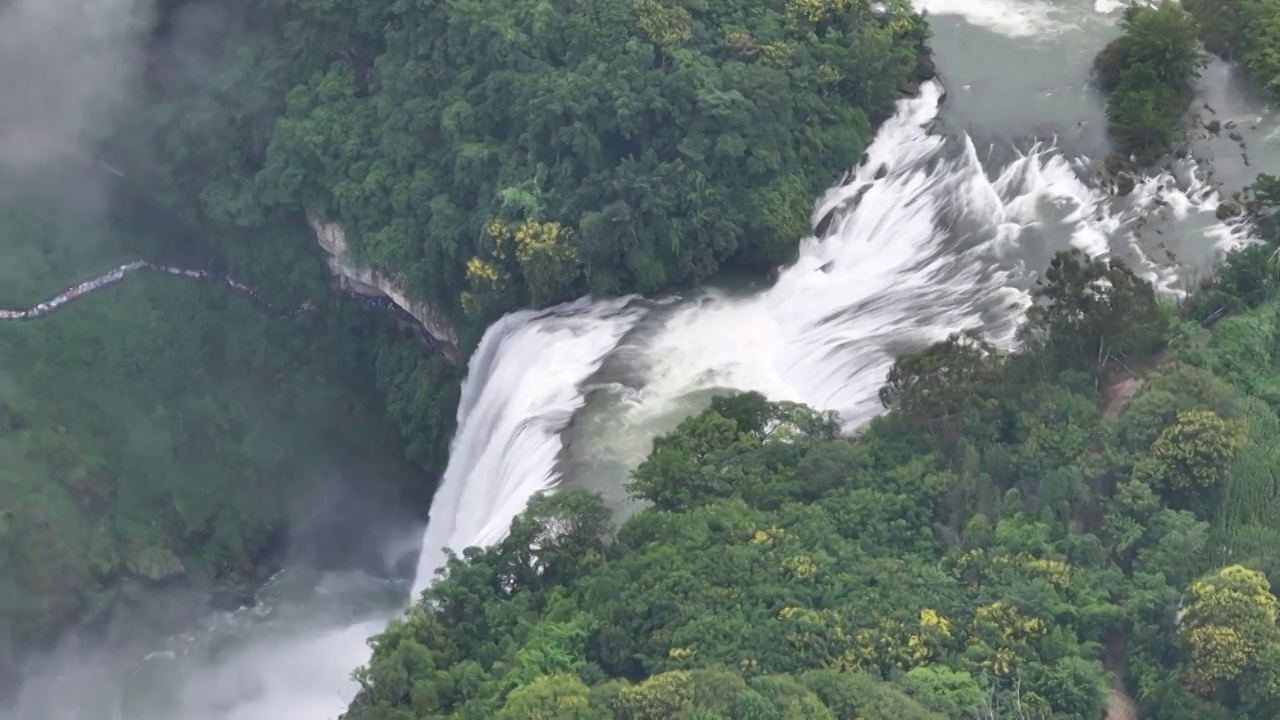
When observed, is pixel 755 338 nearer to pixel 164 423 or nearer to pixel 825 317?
pixel 825 317

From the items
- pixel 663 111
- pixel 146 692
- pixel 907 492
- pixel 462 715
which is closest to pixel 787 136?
pixel 663 111

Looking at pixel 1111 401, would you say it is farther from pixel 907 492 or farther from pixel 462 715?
pixel 462 715

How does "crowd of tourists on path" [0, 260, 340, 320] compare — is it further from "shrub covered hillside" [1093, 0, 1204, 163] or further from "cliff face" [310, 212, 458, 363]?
"shrub covered hillside" [1093, 0, 1204, 163]

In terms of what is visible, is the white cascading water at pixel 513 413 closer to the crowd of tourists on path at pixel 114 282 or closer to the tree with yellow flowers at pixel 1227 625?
the crowd of tourists on path at pixel 114 282

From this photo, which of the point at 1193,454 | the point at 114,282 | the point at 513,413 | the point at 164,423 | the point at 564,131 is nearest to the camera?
the point at 1193,454

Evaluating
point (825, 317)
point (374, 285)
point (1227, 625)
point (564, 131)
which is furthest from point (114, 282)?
point (1227, 625)

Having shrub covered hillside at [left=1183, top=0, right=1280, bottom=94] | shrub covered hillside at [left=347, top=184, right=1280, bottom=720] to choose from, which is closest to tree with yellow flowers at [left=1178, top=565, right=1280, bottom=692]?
shrub covered hillside at [left=347, top=184, right=1280, bottom=720]
